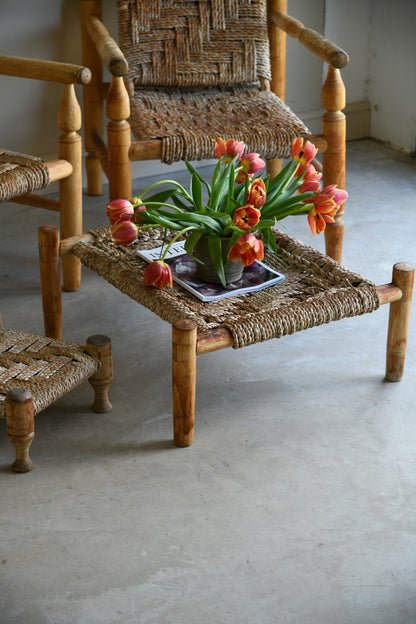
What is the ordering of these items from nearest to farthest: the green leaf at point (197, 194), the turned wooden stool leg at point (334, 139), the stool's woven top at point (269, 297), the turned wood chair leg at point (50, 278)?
1. the stool's woven top at point (269, 297)
2. the green leaf at point (197, 194)
3. the turned wood chair leg at point (50, 278)
4. the turned wooden stool leg at point (334, 139)

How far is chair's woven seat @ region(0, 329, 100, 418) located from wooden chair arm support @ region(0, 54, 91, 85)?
67 centimetres

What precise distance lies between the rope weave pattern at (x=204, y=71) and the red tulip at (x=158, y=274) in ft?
2.08

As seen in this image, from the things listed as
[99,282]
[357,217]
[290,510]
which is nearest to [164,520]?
[290,510]

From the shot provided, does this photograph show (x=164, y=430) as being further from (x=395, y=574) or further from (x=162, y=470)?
(x=395, y=574)

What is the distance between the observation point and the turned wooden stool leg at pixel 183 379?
1627 mm

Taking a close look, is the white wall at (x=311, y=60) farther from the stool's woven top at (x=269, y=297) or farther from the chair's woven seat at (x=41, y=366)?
the chair's woven seat at (x=41, y=366)

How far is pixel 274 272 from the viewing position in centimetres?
189

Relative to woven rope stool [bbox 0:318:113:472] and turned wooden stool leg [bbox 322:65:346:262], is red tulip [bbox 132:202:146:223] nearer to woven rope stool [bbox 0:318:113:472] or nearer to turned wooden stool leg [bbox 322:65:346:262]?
woven rope stool [bbox 0:318:113:472]

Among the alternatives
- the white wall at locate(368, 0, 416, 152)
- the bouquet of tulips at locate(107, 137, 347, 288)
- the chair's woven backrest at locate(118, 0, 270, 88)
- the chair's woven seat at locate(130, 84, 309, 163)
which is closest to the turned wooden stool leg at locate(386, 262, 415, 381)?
the bouquet of tulips at locate(107, 137, 347, 288)

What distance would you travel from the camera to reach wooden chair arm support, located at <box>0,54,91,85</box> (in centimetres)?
212

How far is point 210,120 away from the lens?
2354 millimetres

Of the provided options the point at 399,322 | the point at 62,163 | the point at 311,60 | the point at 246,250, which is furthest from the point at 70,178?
the point at 311,60

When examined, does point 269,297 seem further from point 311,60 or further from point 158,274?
point 311,60

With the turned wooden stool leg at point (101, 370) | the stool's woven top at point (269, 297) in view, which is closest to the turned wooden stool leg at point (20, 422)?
the turned wooden stool leg at point (101, 370)
